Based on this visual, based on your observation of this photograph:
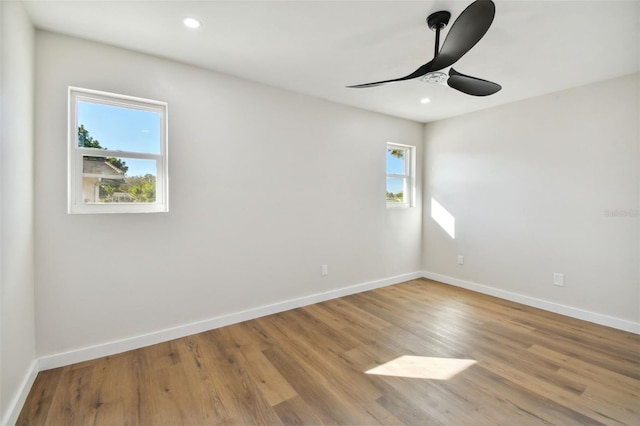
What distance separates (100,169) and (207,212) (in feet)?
2.98

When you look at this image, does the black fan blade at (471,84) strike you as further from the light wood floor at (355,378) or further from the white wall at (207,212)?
the light wood floor at (355,378)

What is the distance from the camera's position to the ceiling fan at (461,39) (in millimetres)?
1405

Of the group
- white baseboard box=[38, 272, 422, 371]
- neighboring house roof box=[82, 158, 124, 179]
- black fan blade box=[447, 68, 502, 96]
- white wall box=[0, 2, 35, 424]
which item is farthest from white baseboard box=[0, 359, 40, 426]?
black fan blade box=[447, 68, 502, 96]

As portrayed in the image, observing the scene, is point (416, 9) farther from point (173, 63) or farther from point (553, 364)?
point (553, 364)

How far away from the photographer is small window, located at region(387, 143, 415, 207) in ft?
14.3

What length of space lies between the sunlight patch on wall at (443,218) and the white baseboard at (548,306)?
2.30 feet

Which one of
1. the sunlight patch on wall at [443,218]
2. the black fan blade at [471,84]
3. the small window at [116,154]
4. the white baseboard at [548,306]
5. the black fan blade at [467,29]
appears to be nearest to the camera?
the black fan blade at [467,29]

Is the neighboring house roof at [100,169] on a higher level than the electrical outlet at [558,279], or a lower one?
higher

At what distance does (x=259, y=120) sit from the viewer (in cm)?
302

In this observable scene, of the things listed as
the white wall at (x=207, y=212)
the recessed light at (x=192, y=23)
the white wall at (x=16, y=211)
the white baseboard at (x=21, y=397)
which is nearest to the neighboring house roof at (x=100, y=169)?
the white wall at (x=207, y=212)

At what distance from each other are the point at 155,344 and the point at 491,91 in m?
3.50

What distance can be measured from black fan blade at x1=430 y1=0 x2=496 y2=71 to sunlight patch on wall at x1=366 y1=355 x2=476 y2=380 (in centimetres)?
216

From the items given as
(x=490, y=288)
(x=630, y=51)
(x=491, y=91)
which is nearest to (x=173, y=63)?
(x=491, y=91)

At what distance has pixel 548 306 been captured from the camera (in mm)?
3281
